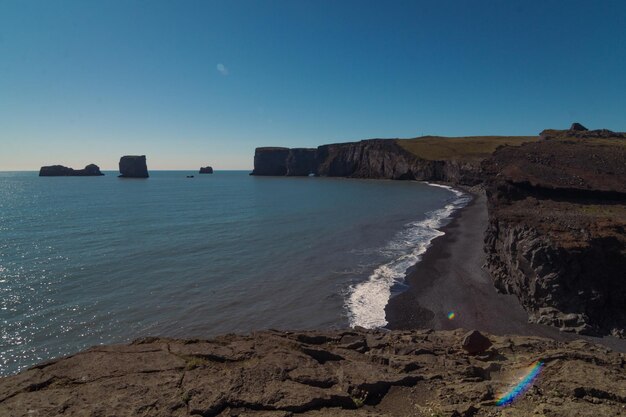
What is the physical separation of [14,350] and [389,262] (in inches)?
870

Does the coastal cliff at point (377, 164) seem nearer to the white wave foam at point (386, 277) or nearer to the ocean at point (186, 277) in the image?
the white wave foam at point (386, 277)

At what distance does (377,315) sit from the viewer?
705 inches

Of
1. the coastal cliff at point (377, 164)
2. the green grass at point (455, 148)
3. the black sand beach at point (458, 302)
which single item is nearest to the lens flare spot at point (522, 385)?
the black sand beach at point (458, 302)

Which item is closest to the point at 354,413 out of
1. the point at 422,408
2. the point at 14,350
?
the point at 422,408

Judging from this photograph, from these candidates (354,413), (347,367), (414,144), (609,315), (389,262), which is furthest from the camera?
(414,144)

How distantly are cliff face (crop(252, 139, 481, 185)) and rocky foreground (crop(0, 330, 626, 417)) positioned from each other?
103 meters

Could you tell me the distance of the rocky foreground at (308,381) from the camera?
20.0ft

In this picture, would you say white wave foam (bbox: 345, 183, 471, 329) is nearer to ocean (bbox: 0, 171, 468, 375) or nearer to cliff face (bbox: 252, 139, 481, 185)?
ocean (bbox: 0, 171, 468, 375)

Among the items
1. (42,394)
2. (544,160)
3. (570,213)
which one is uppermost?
(544,160)

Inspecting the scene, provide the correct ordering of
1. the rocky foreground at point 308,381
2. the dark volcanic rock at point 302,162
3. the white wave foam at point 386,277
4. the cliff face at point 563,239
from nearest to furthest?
the rocky foreground at point 308,381, the cliff face at point 563,239, the white wave foam at point 386,277, the dark volcanic rock at point 302,162

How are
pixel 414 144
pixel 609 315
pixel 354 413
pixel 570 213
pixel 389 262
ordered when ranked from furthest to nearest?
1. pixel 414 144
2. pixel 389 262
3. pixel 570 213
4. pixel 609 315
5. pixel 354 413

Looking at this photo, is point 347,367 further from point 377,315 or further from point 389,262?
point 389,262

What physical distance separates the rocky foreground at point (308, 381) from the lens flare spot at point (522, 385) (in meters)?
0.10

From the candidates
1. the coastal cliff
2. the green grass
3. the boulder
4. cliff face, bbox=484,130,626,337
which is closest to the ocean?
cliff face, bbox=484,130,626,337
